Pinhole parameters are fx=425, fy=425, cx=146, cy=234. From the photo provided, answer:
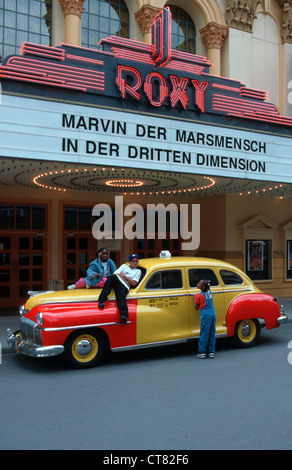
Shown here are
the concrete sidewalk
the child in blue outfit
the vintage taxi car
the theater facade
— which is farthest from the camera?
the theater facade

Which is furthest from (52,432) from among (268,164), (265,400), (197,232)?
(197,232)

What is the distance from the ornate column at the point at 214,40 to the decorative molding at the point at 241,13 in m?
0.44

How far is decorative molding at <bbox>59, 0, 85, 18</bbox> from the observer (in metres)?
12.8

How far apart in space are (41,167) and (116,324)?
4501 millimetres

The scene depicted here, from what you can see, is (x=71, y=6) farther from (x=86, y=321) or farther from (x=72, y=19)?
(x=86, y=321)

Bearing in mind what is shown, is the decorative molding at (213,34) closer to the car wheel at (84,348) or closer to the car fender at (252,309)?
the car fender at (252,309)

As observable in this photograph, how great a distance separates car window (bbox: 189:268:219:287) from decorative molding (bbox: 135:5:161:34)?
9364 mm

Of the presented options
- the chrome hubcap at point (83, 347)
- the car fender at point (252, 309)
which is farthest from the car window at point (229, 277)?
the chrome hubcap at point (83, 347)

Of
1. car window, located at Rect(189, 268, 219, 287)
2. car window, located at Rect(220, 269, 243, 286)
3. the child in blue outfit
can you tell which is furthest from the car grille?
car window, located at Rect(220, 269, 243, 286)

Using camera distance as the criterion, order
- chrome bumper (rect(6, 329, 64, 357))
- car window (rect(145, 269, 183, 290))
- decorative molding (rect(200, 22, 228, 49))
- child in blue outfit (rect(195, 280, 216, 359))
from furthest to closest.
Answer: decorative molding (rect(200, 22, 228, 49)), car window (rect(145, 269, 183, 290)), child in blue outfit (rect(195, 280, 216, 359)), chrome bumper (rect(6, 329, 64, 357))

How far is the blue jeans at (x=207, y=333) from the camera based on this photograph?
7375mm

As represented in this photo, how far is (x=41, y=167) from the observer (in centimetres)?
974

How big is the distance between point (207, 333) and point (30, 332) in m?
2.99

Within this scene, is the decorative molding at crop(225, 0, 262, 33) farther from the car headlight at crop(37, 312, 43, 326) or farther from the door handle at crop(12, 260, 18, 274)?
the car headlight at crop(37, 312, 43, 326)
